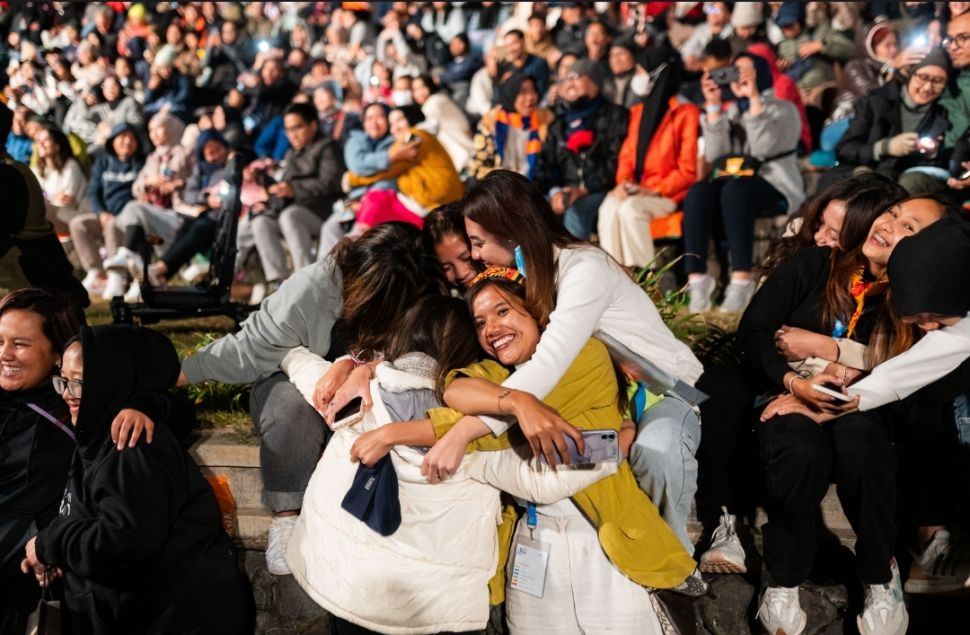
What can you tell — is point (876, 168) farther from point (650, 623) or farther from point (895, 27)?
point (650, 623)

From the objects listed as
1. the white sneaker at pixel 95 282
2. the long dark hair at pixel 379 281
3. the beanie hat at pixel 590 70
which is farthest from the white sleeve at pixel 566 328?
the white sneaker at pixel 95 282

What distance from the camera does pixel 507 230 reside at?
11.0ft

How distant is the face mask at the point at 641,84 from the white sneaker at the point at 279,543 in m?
5.18

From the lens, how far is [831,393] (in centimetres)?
332

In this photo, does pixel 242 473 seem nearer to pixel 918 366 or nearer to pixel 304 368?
pixel 304 368

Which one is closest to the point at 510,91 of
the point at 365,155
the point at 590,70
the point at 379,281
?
the point at 590,70

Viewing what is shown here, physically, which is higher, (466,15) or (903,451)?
(466,15)

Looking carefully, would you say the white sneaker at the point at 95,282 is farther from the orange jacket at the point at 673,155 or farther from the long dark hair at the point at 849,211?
the long dark hair at the point at 849,211

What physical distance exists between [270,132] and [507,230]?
7.31 m

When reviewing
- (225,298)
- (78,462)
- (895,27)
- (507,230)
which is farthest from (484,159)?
(78,462)

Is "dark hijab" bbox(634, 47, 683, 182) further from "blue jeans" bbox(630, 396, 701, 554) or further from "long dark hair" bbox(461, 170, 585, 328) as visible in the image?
"blue jeans" bbox(630, 396, 701, 554)

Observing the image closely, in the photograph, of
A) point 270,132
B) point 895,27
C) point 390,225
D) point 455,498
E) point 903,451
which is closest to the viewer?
point 455,498

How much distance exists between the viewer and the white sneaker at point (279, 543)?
141 inches

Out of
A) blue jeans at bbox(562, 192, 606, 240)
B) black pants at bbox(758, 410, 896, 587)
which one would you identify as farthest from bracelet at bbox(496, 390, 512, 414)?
→ blue jeans at bbox(562, 192, 606, 240)
